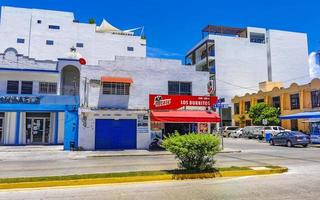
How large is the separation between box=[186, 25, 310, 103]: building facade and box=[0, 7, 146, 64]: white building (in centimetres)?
1669

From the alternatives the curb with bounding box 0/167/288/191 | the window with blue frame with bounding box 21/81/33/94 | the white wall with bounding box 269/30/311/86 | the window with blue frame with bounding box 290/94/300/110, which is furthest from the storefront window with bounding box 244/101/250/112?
the curb with bounding box 0/167/288/191

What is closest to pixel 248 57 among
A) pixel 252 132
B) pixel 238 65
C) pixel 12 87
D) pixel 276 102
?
pixel 238 65

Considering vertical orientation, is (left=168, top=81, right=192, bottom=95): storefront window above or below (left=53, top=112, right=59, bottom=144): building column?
above

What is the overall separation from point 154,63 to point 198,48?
4549 centimetres

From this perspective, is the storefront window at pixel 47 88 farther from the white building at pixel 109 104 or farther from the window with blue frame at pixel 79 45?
the window with blue frame at pixel 79 45

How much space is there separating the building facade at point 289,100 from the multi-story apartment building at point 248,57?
19.3 ft

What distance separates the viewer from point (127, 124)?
80.5 feet

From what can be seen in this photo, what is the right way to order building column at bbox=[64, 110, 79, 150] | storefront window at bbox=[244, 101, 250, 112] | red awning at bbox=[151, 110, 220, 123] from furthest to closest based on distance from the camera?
storefront window at bbox=[244, 101, 250, 112] < building column at bbox=[64, 110, 79, 150] < red awning at bbox=[151, 110, 220, 123]

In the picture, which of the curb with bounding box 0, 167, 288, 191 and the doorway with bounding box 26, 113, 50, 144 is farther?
the doorway with bounding box 26, 113, 50, 144

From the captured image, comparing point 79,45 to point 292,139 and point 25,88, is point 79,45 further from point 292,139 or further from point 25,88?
point 292,139

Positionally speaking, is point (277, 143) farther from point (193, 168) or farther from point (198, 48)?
point (198, 48)

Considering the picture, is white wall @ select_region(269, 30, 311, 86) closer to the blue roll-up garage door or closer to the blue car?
the blue car

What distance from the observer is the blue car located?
92.1ft

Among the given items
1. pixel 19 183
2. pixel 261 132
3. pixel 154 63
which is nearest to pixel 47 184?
pixel 19 183
